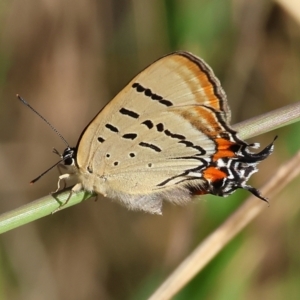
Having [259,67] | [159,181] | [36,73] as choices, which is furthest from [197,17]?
[36,73]

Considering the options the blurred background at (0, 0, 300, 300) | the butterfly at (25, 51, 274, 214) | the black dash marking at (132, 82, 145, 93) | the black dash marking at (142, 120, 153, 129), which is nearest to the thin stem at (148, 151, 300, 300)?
the butterfly at (25, 51, 274, 214)

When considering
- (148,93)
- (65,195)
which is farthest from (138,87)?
(65,195)

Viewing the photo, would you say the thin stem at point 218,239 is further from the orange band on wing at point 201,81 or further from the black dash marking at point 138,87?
the black dash marking at point 138,87

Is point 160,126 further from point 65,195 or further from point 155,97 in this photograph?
point 65,195

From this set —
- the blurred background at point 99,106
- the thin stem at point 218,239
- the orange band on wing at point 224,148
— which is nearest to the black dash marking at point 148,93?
the orange band on wing at point 224,148

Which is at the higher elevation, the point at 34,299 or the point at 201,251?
the point at 201,251

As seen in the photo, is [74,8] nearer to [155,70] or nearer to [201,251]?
[155,70]

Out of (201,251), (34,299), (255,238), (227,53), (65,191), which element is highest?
(65,191)
